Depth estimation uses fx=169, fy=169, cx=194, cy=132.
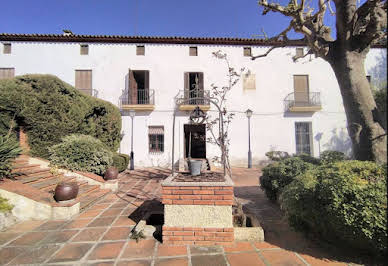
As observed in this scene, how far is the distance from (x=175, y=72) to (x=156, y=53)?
5.31 feet

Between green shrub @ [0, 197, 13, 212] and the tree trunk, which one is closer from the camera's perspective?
the tree trunk

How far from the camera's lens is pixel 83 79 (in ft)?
32.0

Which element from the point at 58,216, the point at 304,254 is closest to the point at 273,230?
the point at 304,254

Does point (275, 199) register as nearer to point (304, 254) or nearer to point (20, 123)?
point (304, 254)

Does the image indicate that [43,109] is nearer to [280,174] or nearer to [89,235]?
[89,235]

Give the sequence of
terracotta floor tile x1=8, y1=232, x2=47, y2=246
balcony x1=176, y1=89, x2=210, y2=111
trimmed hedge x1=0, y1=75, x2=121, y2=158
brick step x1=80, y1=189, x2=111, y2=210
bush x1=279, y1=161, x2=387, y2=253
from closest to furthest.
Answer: bush x1=279, y1=161, x2=387, y2=253
terracotta floor tile x1=8, y1=232, x2=47, y2=246
brick step x1=80, y1=189, x2=111, y2=210
trimmed hedge x1=0, y1=75, x2=121, y2=158
balcony x1=176, y1=89, x2=210, y2=111

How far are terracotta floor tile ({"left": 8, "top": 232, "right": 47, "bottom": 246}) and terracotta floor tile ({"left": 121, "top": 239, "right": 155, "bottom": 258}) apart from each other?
1.43 m

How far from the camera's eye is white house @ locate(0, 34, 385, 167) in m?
9.65

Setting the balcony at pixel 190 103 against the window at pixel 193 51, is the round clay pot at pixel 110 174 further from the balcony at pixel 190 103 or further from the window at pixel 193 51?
the window at pixel 193 51

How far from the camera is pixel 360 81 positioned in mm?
3006

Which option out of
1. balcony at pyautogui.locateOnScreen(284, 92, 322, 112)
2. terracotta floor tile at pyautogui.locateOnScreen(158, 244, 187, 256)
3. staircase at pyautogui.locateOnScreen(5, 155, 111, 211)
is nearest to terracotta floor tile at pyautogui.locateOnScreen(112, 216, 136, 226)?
A: terracotta floor tile at pyautogui.locateOnScreen(158, 244, 187, 256)

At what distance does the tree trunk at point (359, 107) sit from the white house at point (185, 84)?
662cm

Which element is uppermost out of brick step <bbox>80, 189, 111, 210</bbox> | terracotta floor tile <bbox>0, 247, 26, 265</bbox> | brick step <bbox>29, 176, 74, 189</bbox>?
brick step <bbox>29, 176, 74, 189</bbox>

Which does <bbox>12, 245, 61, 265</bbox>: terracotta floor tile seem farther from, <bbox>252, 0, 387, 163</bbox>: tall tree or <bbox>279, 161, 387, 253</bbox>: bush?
<bbox>252, 0, 387, 163</bbox>: tall tree
